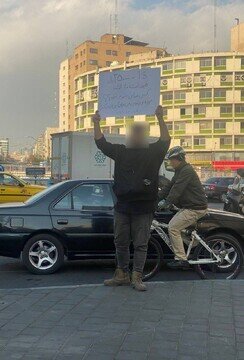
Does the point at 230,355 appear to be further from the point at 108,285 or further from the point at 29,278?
the point at 29,278

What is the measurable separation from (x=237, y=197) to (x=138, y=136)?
7.41 meters

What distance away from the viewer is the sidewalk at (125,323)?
3.98m

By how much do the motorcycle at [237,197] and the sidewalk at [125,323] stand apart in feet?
20.6

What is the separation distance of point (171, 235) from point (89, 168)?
1566 centimetres

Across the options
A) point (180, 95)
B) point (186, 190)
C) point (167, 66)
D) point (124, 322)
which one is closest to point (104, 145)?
point (186, 190)

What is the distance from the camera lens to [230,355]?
3936mm

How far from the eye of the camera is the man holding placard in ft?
19.3

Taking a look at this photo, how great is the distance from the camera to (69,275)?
7555mm

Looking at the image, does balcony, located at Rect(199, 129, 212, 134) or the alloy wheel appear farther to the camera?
balcony, located at Rect(199, 129, 212, 134)

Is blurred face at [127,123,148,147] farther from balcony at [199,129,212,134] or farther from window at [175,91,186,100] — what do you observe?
window at [175,91,186,100]

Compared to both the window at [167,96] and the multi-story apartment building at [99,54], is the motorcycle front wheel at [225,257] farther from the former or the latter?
the multi-story apartment building at [99,54]

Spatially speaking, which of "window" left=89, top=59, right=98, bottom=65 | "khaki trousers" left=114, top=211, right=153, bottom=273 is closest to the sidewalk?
"khaki trousers" left=114, top=211, right=153, bottom=273

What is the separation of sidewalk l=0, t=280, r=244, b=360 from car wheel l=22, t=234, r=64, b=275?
1.44 meters

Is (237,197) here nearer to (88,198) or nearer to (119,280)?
(88,198)
